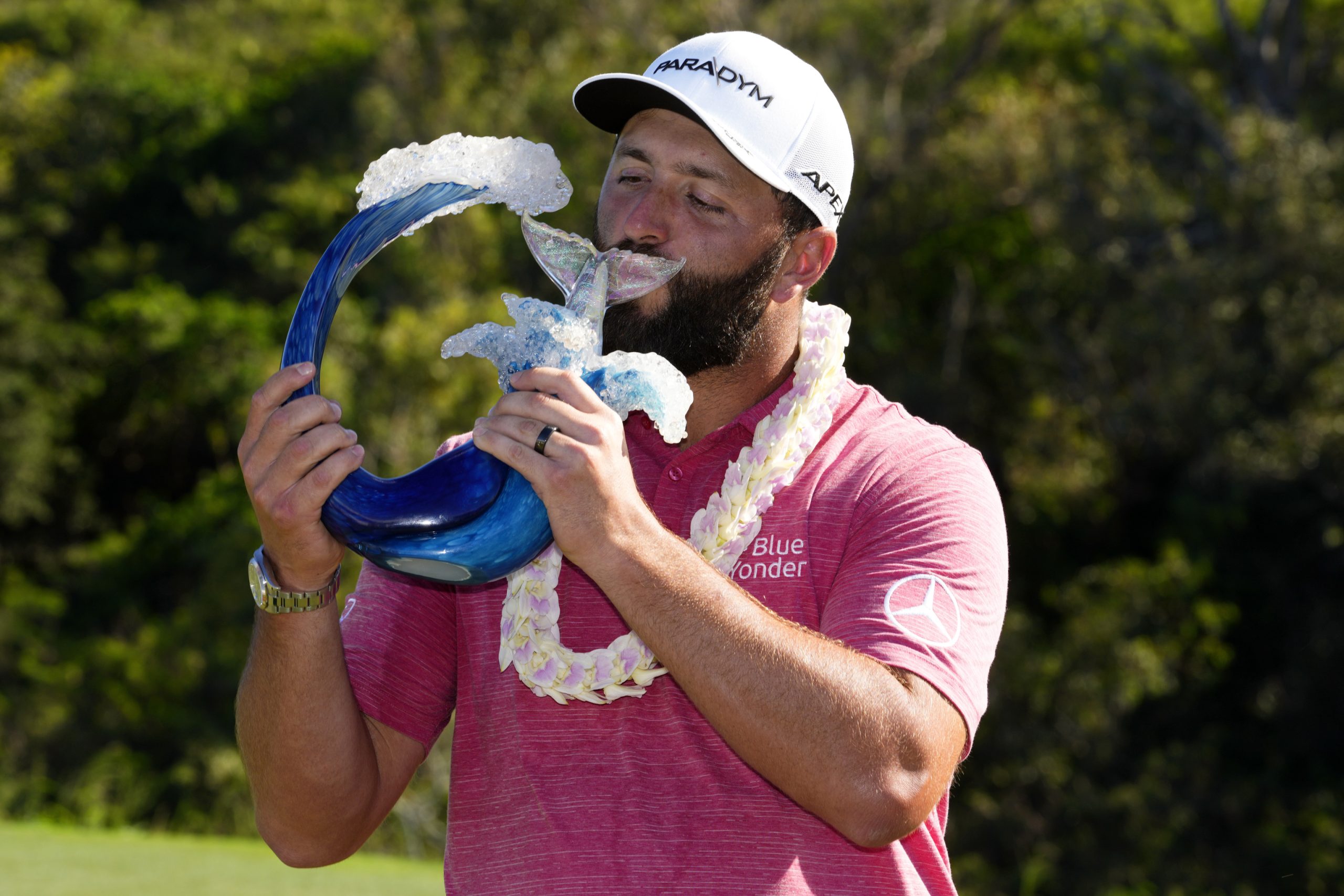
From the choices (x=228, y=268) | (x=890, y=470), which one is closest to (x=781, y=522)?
(x=890, y=470)

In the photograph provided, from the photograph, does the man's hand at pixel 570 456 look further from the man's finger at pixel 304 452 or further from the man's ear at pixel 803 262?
the man's ear at pixel 803 262

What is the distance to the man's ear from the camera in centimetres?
256

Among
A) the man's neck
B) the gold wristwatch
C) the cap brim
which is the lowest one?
the gold wristwatch

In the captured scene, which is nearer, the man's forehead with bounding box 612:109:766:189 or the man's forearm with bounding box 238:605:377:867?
the man's forearm with bounding box 238:605:377:867

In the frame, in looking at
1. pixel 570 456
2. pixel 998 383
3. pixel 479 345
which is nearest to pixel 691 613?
pixel 570 456

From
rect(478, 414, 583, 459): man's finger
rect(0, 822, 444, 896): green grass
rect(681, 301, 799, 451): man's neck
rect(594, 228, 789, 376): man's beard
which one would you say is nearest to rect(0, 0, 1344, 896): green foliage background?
rect(0, 822, 444, 896): green grass

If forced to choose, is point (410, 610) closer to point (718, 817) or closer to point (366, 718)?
point (366, 718)

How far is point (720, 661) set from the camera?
1.93m

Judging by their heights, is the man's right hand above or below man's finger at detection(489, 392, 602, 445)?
below

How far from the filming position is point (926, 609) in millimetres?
2078

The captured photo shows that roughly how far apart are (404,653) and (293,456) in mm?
602

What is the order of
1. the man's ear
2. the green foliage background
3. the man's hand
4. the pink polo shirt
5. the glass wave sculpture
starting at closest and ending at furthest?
1. the man's hand
2. the glass wave sculpture
3. the pink polo shirt
4. the man's ear
5. the green foliage background

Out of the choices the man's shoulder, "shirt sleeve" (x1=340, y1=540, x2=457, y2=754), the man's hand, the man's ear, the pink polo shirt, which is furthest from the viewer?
the man's ear

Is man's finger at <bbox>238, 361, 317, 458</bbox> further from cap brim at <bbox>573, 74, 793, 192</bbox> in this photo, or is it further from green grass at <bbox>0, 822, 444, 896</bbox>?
green grass at <bbox>0, 822, 444, 896</bbox>
